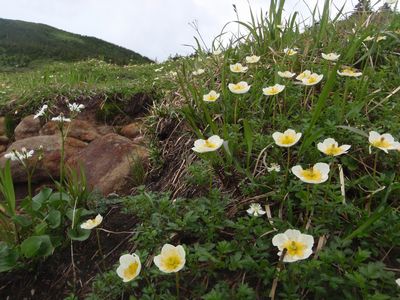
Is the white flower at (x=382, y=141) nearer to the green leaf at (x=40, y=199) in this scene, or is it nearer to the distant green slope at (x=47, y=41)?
the green leaf at (x=40, y=199)

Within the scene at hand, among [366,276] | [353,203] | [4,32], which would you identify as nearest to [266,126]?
[353,203]

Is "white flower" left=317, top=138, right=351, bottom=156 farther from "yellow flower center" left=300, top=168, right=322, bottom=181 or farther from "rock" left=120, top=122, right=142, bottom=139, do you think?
"rock" left=120, top=122, right=142, bottom=139

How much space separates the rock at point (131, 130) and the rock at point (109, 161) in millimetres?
309

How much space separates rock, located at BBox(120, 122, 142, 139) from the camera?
300cm

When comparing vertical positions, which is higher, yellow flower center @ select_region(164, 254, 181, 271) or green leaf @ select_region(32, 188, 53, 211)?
yellow flower center @ select_region(164, 254, 181, 271)

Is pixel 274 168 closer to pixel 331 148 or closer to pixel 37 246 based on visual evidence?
pixel 331 148

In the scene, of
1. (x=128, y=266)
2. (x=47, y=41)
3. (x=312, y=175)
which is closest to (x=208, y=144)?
(x=312, y=175)

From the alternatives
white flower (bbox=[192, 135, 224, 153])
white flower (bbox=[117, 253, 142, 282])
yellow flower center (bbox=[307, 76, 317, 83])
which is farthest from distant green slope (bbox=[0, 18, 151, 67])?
white flower (bbox=[117, 253, 142, 282])

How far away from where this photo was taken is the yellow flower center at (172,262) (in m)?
1.19

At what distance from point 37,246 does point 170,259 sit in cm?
78

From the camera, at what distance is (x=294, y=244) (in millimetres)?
1159

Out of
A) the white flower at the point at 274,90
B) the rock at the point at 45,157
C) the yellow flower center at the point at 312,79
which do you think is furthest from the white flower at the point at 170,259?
the rock at the point at 45,157

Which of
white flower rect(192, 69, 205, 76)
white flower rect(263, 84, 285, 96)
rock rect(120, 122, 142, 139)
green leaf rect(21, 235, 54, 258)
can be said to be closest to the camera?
green leaf rect(21, 235, 54, 258)

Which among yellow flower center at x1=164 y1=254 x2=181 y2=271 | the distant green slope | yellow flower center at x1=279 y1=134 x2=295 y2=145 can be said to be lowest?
the distant green slope
